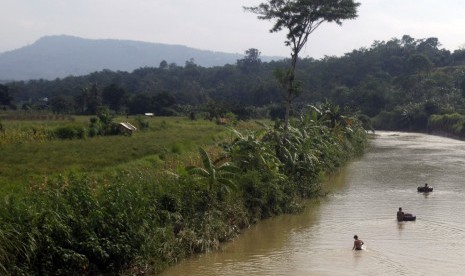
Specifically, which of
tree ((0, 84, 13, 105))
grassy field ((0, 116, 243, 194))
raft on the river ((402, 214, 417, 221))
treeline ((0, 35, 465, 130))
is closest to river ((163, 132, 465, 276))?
raft on the river ((402, 214, 417, 221))

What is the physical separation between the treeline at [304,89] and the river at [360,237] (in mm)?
26524

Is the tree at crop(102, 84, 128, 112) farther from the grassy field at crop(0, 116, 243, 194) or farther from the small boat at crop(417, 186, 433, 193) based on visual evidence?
the small boat at crop(417, 186, 433, 193)

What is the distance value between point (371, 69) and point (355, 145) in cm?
6116

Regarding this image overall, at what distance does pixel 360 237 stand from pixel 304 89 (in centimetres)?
6745

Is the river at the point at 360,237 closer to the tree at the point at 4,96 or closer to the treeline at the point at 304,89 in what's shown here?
the treeline at the point at 304,89

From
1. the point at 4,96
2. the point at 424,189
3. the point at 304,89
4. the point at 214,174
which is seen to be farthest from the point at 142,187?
the point at 304,89

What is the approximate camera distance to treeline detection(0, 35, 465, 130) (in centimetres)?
5806

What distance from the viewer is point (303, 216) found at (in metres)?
18.7

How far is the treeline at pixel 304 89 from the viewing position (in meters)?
58.1

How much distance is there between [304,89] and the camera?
270ft

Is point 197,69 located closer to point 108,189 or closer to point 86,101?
point 86,101

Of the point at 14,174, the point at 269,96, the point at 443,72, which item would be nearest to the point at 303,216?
the point at 14,174

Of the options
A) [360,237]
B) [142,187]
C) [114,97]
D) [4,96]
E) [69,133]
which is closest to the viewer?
[142,187]

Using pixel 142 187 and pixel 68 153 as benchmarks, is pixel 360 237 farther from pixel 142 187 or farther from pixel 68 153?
pixel 68 153
